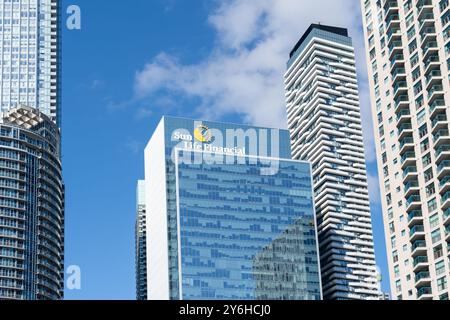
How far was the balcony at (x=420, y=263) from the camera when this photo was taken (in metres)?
119

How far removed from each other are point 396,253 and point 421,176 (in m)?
12.2

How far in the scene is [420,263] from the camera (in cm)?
11969

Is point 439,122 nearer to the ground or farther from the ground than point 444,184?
farther from the ground

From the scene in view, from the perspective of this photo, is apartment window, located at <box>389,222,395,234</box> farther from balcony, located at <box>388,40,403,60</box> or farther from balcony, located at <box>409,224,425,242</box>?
balcony, located at <box>388,40,403,60</box>

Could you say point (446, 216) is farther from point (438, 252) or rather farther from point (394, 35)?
point (394, 35)

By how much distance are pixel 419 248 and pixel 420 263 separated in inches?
85.9

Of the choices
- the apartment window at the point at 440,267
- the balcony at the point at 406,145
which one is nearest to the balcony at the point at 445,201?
the apartment window at the point at 440,267

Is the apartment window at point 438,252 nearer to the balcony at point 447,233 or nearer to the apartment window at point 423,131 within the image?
→ the balcony at point 447,233

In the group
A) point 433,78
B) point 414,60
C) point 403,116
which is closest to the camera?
point 433,78

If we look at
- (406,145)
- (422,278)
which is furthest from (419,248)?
(406,145)
